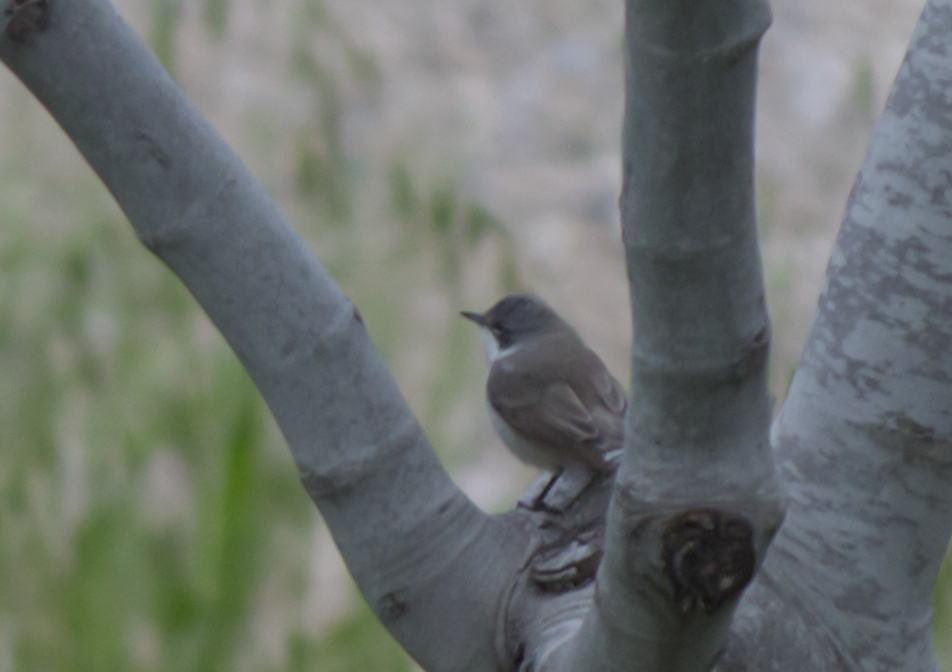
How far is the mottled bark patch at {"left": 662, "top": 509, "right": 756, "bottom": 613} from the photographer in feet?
2.24

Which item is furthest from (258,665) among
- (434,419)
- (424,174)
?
(424,174)

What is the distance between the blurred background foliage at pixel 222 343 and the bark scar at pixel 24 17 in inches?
49.0

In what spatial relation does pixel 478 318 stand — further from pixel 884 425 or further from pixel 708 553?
pixel 708 553

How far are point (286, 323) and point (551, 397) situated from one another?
2.70 feet

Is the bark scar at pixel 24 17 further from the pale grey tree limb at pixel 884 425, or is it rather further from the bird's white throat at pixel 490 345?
the bird's white throat at pixel 490 345

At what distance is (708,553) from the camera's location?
0.69 metres

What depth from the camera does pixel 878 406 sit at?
0.98m

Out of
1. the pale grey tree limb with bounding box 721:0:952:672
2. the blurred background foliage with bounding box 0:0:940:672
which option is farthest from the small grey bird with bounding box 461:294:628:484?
the pale grey tree limb with bounding box 721:0:952:672

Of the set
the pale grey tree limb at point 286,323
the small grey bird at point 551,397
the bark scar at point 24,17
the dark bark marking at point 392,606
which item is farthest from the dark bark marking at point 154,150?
the small grey bird at point 551,397

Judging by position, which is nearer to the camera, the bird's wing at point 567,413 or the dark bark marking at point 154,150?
the dark bark marking at point 154,150

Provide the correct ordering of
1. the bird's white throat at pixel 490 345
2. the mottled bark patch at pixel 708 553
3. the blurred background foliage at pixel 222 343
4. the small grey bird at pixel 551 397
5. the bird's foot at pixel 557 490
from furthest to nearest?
the bird's white throat at pixel 490 345
the blurred background foliage at pixel 222 343
the small grey bird at pixel 551 397
the bird's foot at pixel 557 490
the mottled bark patch at pixel 708 553

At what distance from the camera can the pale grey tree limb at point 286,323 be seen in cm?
83

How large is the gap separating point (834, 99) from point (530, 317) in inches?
75.9

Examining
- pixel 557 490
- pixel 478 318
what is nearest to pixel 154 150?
pixel 557 490
